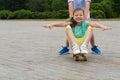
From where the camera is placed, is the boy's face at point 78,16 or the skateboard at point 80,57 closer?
the skateboard at point 80,57

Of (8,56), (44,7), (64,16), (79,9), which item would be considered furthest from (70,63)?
(44,7)

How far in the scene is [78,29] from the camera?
791cm

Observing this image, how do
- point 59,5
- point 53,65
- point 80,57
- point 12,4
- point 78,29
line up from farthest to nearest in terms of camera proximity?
1. point 12,4
2. point 59,5
3. point 78,29
4. point 80,57
5. point 53,65

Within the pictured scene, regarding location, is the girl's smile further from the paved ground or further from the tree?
the tree

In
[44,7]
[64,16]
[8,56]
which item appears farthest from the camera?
[44,7]

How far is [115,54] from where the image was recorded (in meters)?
8.67

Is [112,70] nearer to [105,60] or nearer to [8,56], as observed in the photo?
[105,60]

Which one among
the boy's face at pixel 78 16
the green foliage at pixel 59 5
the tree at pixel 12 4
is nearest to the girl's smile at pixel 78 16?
the boy's face at pixel 78 16

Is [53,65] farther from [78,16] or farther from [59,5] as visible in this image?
[59,5]

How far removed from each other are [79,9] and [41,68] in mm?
Answer: 1586

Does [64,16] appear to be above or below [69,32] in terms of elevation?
below

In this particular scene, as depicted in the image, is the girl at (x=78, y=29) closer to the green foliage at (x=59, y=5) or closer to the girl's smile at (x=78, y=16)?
the girl's smile at (x=78, y=16)

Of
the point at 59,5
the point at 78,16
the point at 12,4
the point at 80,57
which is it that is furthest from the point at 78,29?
the point at 12,4

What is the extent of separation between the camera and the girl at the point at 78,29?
7.66 metres
